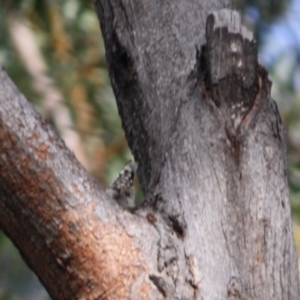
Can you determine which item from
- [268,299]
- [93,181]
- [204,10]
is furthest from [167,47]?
[268,299]

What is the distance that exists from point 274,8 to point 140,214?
2953 millimetres

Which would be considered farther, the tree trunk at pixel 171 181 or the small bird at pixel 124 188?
the small bird at pixel 124 188

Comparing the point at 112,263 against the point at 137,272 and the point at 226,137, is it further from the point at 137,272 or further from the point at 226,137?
the point at 226,137

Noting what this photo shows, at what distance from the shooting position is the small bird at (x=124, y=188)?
1068 mm

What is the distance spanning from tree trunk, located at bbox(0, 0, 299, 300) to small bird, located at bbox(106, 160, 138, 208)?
0.08 ft

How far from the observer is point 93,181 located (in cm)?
100

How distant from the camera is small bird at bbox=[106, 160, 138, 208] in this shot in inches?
42.1

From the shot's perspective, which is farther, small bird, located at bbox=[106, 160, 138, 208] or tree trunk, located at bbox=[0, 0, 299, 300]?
small bird, located at bbox=[106, 160, 138, 208]

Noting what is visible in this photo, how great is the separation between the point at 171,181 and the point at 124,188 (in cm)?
6

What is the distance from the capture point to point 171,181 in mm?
1050

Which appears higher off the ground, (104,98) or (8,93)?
(104,98)

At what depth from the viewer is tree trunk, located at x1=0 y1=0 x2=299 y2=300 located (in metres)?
0.96

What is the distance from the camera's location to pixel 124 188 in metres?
1.08

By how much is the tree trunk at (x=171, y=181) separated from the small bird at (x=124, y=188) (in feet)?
0.08
